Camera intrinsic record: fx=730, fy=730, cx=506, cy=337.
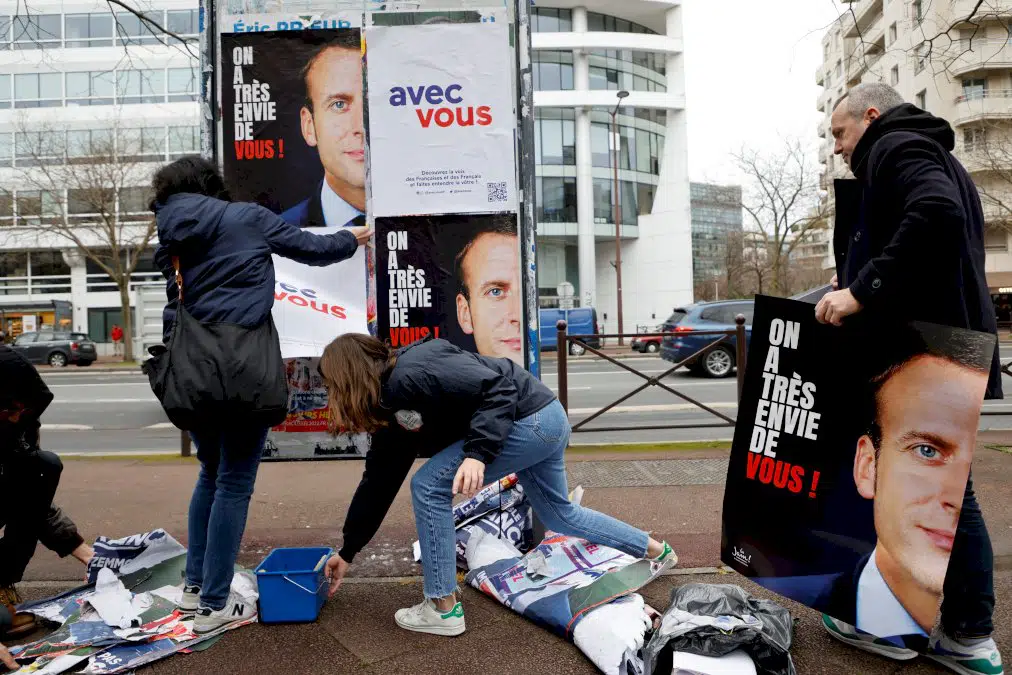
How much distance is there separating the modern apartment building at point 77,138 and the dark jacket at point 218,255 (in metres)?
27.1

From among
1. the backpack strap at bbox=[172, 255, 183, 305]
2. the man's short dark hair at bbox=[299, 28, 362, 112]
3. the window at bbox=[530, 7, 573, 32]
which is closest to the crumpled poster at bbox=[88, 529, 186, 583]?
the backpack strap at bbox=[172, 255, 183, 305]

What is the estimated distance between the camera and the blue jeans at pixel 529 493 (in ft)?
9.52

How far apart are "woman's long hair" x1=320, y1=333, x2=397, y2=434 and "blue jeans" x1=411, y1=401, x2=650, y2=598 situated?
12.6 inches

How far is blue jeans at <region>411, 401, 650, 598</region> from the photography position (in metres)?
2.90

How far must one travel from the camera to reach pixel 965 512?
8.08ft

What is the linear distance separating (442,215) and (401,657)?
2463 mm

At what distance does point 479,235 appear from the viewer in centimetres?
427

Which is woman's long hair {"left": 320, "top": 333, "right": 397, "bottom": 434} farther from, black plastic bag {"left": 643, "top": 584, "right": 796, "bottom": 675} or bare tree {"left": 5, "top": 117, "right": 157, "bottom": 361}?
bare tree {"left": 5, "top": 117, "right": 157, "bottom": 361}

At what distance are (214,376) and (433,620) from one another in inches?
50.4

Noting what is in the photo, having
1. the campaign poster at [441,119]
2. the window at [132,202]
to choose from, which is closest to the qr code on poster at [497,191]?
the campaign poster at [441,119]

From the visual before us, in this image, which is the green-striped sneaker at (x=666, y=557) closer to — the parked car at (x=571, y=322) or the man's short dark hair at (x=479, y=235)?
the man's short dark hair at (x=479, y=235)

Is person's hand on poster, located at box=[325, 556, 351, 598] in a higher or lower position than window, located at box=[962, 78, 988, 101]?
lower

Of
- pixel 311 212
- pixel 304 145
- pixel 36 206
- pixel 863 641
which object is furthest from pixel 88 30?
pixel 863 641

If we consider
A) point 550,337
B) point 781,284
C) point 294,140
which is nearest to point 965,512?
point 294,140
